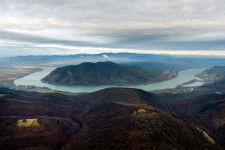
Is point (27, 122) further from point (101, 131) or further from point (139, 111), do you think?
point (139, 111)

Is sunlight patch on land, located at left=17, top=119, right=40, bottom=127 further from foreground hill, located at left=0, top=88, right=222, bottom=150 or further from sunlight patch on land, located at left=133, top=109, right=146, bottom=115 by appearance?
sunlight patch on land, located at left=133, top=109, right=146, bottom=115

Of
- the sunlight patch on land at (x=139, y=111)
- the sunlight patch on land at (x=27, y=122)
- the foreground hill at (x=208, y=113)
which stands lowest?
the foreground hill at (x=208, y=113)

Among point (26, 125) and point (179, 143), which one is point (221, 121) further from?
point (26, 125)

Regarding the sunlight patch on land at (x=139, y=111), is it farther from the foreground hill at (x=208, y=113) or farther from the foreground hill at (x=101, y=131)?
the foreground hill at (x=208, y=113)

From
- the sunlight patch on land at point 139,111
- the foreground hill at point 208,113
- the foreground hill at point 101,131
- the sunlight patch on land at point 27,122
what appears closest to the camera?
the foreground hill at point 101,131

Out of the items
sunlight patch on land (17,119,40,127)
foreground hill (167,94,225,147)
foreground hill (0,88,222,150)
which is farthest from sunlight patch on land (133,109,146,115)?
sunlight patch on land (17,119,40,127)

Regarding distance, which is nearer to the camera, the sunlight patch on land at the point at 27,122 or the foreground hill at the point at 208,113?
the sunlight patch on land at the point at 27,122

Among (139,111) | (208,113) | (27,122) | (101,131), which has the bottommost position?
(208,113)

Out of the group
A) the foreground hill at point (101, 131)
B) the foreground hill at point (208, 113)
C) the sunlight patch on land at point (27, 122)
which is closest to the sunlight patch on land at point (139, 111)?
the foreground hill at point (101, 131)

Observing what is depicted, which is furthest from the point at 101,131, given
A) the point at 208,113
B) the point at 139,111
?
the point at 208,113

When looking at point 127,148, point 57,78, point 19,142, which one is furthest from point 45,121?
point 57,78

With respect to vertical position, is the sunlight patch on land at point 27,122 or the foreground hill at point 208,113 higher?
the sunlight patch on land at point 27,122
